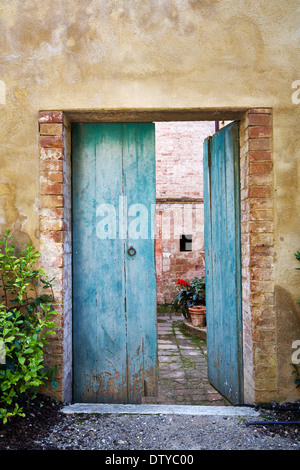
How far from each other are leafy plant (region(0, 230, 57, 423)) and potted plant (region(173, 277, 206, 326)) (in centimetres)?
400

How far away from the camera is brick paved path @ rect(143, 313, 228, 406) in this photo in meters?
3.42

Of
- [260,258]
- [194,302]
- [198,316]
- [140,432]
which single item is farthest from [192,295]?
[140,432]

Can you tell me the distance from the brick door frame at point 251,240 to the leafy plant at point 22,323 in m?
0.12

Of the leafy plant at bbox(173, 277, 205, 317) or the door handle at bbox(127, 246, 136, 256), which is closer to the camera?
the door handle at bbox(127, 246, 136, 256)

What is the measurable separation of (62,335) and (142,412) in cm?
85

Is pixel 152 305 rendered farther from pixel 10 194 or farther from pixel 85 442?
pixel 10 194

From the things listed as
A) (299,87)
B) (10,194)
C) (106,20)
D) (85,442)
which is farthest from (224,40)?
(85,442)

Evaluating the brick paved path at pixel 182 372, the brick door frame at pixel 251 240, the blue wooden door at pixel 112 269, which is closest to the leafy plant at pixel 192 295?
the brick paved path at pixel 182 372

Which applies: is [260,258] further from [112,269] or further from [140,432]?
[140,432]

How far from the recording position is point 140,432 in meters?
2.24

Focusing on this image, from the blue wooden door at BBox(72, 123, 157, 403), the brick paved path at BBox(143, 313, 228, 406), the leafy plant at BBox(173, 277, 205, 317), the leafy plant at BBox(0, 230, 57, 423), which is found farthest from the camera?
the leafy plant at BBox(173, 277, 205, 317)

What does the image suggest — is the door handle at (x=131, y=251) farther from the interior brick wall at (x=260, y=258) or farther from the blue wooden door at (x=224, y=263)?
the interior brick wall at (x=260, y=258)
